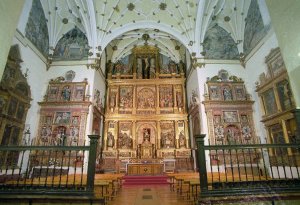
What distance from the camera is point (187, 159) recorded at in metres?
14.2

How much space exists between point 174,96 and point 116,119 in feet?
16.8

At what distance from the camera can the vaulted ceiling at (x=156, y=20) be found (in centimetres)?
1312

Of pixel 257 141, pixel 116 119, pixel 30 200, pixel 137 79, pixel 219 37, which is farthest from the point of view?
pixel 137 79

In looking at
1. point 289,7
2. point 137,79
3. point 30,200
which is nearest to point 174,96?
point 137,79

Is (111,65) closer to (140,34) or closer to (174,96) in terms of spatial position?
(140,34)

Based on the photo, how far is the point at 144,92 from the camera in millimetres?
16922

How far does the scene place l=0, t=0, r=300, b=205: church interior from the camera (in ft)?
33.4

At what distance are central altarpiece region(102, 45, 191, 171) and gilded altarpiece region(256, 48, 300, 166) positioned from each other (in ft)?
19.2

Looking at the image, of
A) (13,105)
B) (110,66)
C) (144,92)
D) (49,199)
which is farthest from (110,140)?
(49,199)

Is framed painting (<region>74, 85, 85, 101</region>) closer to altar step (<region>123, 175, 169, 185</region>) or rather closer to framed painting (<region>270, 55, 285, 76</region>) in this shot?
altar step (<region>123, 175, 169, 185</region>)

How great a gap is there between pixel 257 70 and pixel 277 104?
283 centimetres

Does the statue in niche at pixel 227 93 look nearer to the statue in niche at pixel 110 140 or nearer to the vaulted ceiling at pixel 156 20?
the vaulted ceiling at pixel 156 20

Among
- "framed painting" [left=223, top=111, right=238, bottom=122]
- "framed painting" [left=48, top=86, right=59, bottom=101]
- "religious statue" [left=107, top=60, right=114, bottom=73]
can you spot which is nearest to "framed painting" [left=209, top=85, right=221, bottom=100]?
"framed painting" [left=223, top=111, right=238, bottom=122]

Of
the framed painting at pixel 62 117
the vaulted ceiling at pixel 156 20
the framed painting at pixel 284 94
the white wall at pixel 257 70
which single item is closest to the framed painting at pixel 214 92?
the white wall at pixel 257 70
